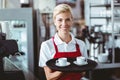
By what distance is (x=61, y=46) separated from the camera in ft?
4.83

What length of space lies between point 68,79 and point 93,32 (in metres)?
2.13

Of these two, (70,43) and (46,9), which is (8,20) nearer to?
(46,9)

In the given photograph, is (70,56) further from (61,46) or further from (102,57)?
(102,57)

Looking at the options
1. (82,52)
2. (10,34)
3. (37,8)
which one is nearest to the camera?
(82,52)

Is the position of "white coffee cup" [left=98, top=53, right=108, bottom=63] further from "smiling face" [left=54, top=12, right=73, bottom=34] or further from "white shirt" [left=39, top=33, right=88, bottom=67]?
"smiling face" [left=54, top=12, right=73, bottom=34]

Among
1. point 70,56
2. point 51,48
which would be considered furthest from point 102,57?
point 51,48

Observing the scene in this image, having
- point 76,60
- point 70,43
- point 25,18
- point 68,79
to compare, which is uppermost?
point 25,18

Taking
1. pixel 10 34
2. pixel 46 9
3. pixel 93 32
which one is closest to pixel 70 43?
pixel 10 34

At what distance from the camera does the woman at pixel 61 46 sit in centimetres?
141

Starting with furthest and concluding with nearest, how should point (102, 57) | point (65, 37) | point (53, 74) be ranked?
1. point (102, 57)
2. point (65, 37)
3. point (53, 74)

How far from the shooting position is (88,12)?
11.1 feet

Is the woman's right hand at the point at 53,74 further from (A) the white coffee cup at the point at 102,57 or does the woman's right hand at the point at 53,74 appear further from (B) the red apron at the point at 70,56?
(A) the white coffee cup at the point at 102,57

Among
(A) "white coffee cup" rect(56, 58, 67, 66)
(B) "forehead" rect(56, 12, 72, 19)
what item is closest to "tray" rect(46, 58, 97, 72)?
(A) "white coffee cup" rect(56, 58, 67, 66)

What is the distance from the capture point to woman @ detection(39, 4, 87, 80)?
1410 millimetres
